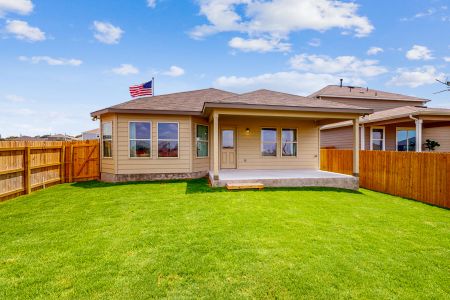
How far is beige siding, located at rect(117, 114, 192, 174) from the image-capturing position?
33.3 ft

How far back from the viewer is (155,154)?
1040 cm

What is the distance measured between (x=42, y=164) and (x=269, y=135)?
31.4 ft

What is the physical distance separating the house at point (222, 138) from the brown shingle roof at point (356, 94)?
8468mm

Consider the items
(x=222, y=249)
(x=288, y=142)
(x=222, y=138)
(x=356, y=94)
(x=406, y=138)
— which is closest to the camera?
(x=222, y=249)

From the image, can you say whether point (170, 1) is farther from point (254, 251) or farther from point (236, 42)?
point (254, 251)

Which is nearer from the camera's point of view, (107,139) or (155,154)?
(155,154)

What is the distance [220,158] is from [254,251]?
318 inches

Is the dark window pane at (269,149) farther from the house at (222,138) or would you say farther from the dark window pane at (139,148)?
the dark window pane at (139,148)

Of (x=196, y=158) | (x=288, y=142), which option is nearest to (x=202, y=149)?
(x=196, y=158)

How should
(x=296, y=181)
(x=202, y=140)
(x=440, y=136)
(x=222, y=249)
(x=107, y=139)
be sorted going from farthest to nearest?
1. (x=440, y=136)
2. (x=202, y=140)
3. (x=107, y=139)
4. (x=296, y=181)
5. (x=222, y=249)

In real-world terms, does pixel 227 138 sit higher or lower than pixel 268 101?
lower

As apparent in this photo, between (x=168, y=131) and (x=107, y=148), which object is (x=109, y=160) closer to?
(x=107, y=148)

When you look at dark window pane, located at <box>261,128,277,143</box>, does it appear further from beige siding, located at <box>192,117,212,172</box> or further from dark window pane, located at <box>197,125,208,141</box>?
dark window pane, located at <box>197,125,208,141</box>

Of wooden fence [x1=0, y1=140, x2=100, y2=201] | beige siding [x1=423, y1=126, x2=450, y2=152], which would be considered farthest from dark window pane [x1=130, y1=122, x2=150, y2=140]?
beige siding [x1=423, y1=126, x2=450, y2=152]
